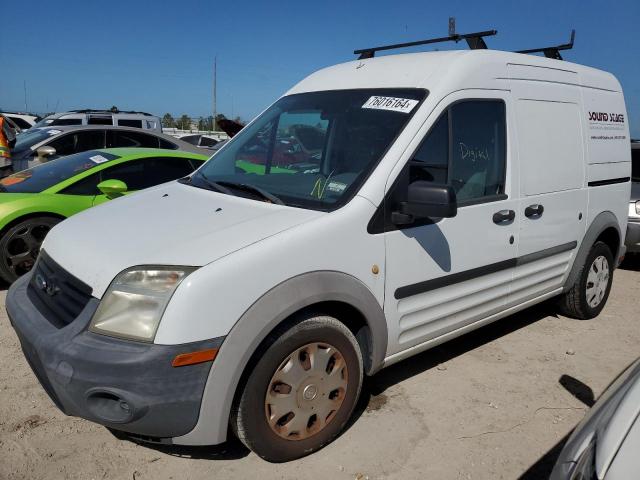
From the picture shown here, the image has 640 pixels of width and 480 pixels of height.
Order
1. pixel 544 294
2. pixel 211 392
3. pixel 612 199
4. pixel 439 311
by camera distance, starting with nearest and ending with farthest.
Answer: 1. pixel 211 392
2. pixel 439 311
3. pixel 544 294
4. pixel 612 199

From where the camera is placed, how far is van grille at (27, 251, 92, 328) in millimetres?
2414

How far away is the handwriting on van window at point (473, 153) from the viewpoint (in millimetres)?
3243

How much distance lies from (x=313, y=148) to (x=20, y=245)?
331 cm

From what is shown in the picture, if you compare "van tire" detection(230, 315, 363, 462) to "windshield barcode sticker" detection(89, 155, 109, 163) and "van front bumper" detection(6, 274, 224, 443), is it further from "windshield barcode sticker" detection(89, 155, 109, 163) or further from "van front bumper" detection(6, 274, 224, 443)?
"windshield barcode sticker" detection(89, 155, 109, 163)

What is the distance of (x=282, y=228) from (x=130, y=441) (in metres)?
1.43

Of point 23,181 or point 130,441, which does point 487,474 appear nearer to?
point 130,441

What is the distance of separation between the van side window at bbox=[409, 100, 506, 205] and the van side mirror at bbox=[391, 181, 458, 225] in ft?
0.69

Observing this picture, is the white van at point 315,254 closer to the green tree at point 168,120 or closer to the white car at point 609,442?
the white car at point 609,442

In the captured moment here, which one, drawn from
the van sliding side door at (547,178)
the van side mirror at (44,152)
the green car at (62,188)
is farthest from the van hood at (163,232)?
the van side mirror at (44,152)

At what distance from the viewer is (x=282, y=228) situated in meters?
2.48

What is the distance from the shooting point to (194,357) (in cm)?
219

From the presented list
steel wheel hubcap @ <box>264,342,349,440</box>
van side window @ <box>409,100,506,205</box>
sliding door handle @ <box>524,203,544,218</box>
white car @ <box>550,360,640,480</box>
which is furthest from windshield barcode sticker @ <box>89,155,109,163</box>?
white car @ <box>550,360,640,480</box>

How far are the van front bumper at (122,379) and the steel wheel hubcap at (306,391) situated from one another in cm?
41

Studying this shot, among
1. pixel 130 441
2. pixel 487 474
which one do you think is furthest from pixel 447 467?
pixel 130 441
